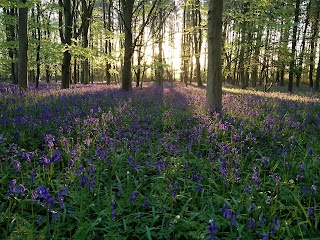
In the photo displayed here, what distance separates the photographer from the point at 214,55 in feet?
25.2

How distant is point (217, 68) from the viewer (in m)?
7.77

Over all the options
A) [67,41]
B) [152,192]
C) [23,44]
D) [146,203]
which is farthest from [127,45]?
[146,203]

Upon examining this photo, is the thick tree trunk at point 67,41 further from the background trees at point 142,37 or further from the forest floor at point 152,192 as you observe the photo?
the forest floor at point 152,192

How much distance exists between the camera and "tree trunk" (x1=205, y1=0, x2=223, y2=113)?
7.54 metres

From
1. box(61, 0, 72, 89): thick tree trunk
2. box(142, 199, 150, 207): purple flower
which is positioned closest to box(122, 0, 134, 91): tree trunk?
box(61, 0, 72, 89): thick tree trunk

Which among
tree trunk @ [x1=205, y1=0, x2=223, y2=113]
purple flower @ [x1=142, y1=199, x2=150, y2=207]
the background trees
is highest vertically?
the background trees

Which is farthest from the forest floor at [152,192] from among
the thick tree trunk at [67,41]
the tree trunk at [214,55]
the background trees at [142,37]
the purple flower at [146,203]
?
the thick tree trunk at [67,41]

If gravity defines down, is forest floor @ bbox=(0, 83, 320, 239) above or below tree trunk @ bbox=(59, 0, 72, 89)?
below

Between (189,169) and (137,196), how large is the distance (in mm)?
1072

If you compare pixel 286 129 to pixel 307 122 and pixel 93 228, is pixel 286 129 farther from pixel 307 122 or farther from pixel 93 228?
pixel 93 228

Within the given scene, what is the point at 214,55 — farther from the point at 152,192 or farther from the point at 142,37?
the point at 142,37

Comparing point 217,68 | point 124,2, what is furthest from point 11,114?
point 124,2

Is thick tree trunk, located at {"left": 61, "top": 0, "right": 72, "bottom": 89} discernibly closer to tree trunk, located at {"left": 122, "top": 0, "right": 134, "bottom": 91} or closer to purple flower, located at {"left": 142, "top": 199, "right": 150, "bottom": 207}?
tree trunk, located at {"left": 122, "top": 0, "right": 134, "bottom": 91}

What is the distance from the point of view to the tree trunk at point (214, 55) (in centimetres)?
754
